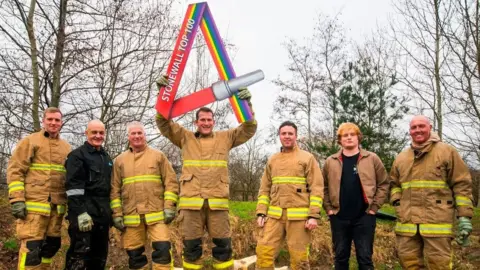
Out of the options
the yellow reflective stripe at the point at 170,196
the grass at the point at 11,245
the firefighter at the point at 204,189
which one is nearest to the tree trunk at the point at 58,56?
the grass at the point at 11,245

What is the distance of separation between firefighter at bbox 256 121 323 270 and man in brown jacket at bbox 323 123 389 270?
259mm

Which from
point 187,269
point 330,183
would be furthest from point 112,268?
point 330,183

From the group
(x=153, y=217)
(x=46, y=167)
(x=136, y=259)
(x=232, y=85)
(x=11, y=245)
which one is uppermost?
(x=232, y=85)

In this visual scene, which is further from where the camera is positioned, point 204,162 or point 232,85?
point 232,85

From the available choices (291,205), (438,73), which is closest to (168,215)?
(291,205)

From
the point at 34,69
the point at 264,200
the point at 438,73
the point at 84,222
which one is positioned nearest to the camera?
the point at 84,222

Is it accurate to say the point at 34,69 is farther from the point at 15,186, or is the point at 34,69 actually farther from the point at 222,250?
the point at 222,250

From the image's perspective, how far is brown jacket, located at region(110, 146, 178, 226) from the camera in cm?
483

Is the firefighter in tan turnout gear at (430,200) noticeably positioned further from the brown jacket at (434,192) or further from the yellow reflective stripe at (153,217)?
the yellow reflective stripe at (153,217)

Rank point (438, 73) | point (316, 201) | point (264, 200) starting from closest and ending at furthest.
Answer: point (316, 201), point (264, 200), point (438, 73)

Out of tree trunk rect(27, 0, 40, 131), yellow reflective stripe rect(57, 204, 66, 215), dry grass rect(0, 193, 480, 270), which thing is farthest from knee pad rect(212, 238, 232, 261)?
tree trunk rect(27, 0, 40, 131)

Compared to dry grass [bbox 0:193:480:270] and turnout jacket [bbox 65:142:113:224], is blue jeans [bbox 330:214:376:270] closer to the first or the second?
turnout jacket [bbox 65:142:113:224]

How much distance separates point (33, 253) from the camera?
464cm

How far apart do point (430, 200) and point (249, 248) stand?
15.8ft
